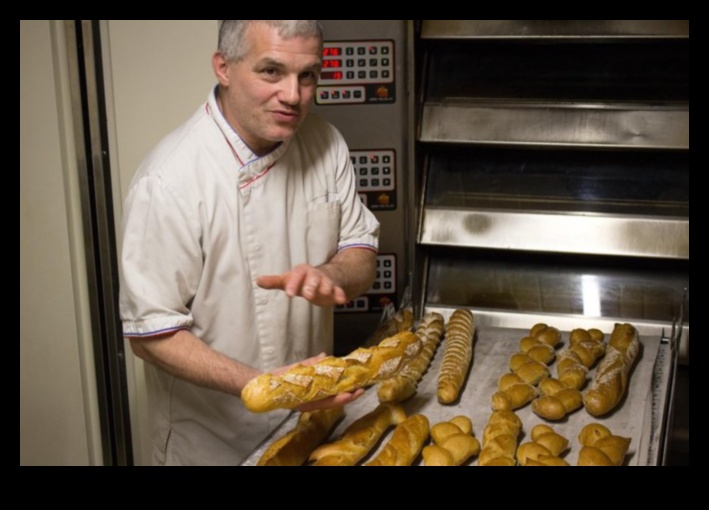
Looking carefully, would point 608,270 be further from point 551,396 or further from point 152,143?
point 152,143

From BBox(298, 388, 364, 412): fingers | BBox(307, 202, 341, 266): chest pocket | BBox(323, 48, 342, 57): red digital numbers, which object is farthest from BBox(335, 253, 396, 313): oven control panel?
Result: BBox(298, 388, 364, 412): fingers

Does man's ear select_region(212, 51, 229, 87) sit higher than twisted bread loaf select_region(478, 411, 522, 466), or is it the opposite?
man's ear select_region(212, 51, 229, 87)

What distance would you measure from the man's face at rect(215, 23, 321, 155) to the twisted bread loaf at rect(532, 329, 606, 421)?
0.93 meters

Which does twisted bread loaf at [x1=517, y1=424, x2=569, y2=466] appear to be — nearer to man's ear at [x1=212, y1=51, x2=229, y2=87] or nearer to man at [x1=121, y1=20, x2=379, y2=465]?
man at [x1=121, y1=20, x2=379, y2=465]

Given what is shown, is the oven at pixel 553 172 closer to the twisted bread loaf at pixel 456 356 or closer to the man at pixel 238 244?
the twisted bread loaf at pixel 456 356

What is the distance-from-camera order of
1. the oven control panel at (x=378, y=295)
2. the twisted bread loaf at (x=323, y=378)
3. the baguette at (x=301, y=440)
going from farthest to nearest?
the oven control panel at (x=378, y=295)
the baguette at (x=301, y=440)
the twisted bread loaf at (x=323, y=378)

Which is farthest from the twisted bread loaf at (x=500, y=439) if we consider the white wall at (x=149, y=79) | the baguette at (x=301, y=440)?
the white wall at (x=149, y=79)

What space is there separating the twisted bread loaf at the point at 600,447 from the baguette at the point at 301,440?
580 mm

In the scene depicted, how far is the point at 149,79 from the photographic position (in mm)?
2631

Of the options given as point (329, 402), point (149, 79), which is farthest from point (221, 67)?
point (329, 402)

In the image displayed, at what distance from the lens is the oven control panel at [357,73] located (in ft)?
8.71

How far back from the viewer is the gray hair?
6.18 feet

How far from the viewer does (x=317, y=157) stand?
2273 mm

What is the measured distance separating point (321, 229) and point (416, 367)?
0.46m
